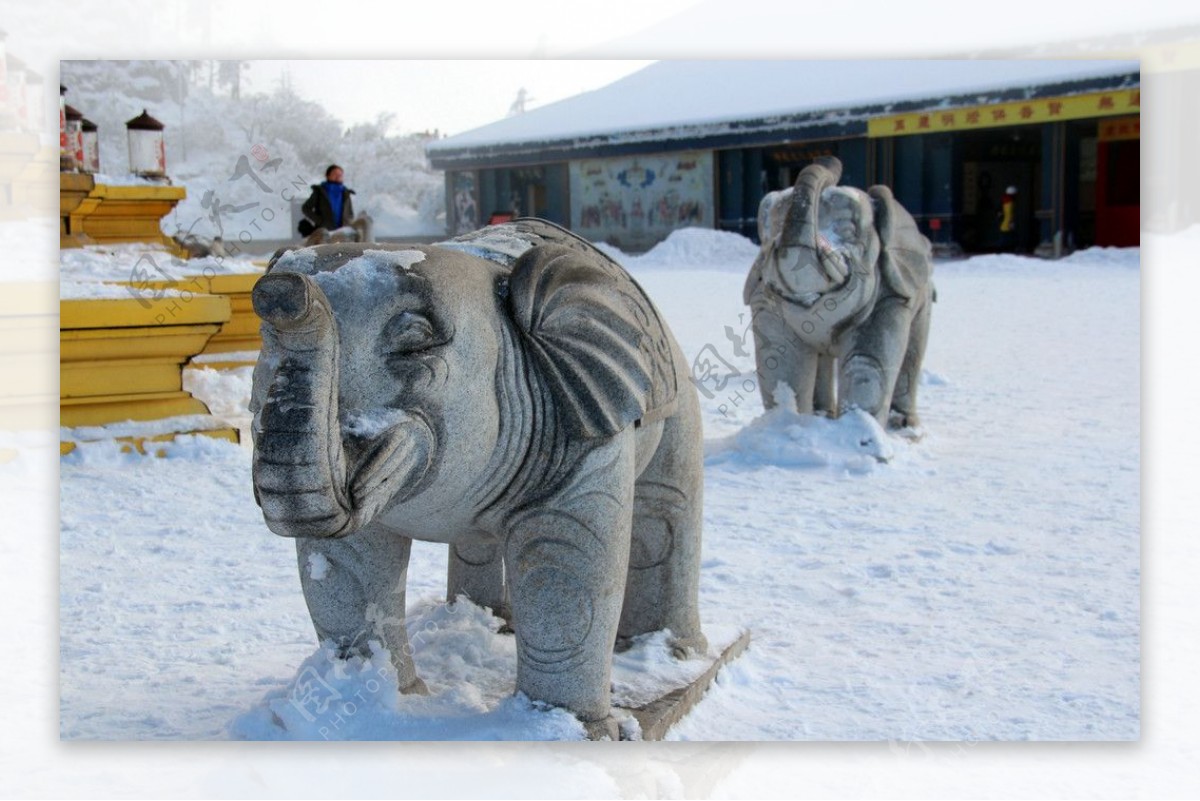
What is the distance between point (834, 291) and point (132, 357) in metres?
2.56

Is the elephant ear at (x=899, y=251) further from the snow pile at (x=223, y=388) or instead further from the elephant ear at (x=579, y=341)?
the elephant ear at (x=579, y=341)

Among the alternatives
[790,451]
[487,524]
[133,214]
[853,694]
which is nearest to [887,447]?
[790,451]

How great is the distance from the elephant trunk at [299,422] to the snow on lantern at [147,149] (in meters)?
5.82

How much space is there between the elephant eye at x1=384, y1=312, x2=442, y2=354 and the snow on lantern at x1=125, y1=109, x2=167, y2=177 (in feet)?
18.8

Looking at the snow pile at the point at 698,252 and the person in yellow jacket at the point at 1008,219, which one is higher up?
the person in yellow jacket at the point at 1008,219

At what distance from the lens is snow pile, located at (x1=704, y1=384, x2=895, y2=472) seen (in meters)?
4.62

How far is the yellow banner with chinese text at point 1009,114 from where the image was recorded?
1213cm

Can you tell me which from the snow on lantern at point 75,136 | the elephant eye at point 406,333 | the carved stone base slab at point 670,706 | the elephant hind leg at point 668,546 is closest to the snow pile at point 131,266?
the snow on lantern at point 75,136

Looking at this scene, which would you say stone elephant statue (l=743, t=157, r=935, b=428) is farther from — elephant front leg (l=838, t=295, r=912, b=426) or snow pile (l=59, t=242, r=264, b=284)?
snow pile (l=59, t=242, r=264, b=284)

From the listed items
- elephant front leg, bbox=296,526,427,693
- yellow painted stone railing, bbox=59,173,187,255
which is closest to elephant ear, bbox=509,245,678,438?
elephant front leg, bbox=296,526,427,693

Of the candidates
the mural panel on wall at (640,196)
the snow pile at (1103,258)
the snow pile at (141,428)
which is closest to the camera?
the snow pile at (141,428)

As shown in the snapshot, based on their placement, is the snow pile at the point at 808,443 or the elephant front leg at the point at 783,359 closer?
the snow pile at the point at 808,443

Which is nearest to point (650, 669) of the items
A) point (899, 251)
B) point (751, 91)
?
point (899, 251)

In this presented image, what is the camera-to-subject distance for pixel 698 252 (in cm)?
1431
